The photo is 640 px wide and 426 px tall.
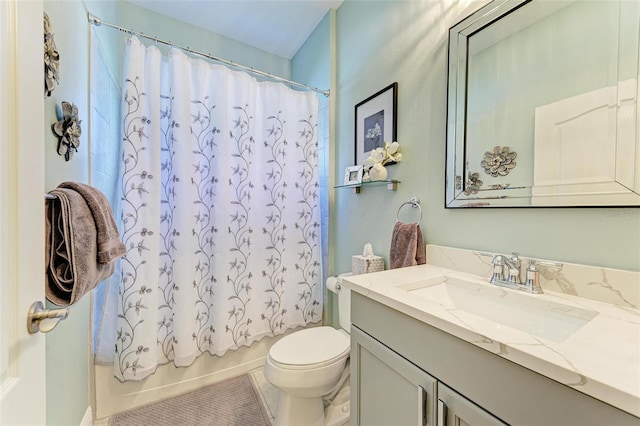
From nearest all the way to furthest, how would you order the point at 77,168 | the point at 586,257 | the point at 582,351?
the point at 582,351
the point at 586,257
the point at 77,168

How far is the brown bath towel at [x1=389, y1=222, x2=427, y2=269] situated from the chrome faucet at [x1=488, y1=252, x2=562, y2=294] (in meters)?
0.31

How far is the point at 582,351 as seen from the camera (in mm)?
481

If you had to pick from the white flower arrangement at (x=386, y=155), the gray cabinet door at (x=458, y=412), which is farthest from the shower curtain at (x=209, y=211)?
the gray cabinet door at (x=458, y=412)

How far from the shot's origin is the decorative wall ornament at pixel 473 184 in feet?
3.44

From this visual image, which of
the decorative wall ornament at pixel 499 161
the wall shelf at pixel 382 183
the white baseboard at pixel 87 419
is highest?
the decorative wall ornament at pixel 499 161

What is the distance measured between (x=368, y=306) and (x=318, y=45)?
2.05m

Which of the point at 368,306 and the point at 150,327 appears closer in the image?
the point at 368,306

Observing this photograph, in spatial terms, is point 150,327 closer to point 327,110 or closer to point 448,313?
point 448,313

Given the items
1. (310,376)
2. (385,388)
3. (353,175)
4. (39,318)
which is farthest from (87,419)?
(353,175)

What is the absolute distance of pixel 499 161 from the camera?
985mm

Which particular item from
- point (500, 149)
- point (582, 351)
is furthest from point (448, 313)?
point (500, 149)

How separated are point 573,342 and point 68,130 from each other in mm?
1671

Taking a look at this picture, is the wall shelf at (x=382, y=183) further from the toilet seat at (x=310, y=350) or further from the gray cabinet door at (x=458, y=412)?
the gray cabinet door at (x=458, y=412)

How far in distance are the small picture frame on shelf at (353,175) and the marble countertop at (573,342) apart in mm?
893
